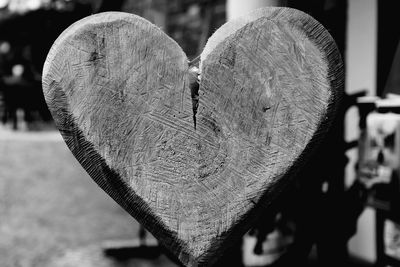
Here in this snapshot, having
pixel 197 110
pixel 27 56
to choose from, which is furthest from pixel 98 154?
pixel 27 56

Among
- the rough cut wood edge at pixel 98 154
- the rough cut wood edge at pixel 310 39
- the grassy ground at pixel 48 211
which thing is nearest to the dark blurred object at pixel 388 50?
the rough cut wood edge at pixel 310 39

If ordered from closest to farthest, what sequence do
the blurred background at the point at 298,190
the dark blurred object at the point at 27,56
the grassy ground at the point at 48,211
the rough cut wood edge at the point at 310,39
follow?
1. the rough cut wood edge at the point at 310,39
2. the blurred background at the point at 298,190
3. the grassy ground at the point at 48,211
4. the dark blurred object at the point at 27,56

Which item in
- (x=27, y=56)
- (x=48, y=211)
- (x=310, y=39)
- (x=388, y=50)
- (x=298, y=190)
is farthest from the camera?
(x=27, y=56)

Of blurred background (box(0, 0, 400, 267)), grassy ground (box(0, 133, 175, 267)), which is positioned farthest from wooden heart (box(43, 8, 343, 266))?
grassy ground (box(0, 133, 175, 267))

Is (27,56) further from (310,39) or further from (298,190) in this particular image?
(310,39)

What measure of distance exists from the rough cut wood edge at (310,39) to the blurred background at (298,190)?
56 cm

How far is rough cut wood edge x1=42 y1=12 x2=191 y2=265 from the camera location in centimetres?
102

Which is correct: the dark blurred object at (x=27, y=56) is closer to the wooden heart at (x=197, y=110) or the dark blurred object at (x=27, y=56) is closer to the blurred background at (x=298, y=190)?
the blurred background at (x=298, y=190)

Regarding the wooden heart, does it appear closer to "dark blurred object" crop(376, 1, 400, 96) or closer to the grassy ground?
"dark blurred object" crop(376, 1, 400, 96)

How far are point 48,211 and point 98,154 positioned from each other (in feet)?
11.3

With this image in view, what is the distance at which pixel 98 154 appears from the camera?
1021 mm

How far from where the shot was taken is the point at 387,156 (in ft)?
7.36

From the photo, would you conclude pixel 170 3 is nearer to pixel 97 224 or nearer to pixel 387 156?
pixel 97 224

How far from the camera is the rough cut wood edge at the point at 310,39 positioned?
1.00 m
